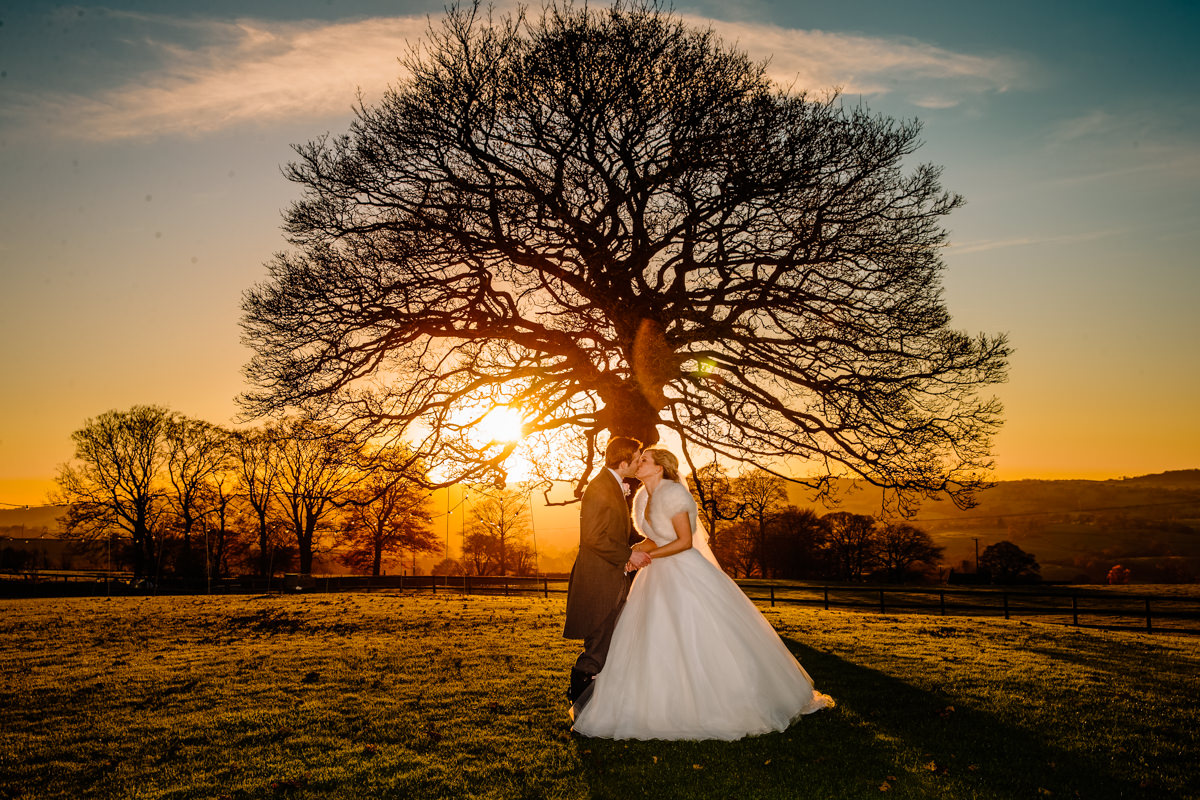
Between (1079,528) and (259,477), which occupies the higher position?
(259,477)

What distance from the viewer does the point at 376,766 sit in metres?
6.22

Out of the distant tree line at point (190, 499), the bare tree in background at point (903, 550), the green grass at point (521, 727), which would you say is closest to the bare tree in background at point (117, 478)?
the distant tree line at point (190, 499)

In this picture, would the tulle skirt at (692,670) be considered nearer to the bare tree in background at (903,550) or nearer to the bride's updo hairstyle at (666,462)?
the bride's updo hairstyle at (666,462)

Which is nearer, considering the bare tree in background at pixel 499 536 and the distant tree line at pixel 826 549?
the bare tree in background at pixel 499 536

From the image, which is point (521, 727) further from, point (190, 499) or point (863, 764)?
point (190, 499)

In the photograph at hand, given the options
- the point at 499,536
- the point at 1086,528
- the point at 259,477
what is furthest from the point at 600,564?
the point at 1086,528

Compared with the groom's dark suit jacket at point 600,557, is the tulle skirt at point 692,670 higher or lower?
lower

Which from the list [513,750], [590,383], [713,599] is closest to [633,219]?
[590,383]

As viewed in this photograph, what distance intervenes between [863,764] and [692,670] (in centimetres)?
162

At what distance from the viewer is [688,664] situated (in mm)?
6656

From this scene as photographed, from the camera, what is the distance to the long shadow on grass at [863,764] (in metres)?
5.41

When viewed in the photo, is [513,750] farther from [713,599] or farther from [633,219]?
[633,219]

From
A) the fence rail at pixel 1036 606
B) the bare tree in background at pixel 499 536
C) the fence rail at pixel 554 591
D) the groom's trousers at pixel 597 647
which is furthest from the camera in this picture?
the bare tree in background at pixel 499 536

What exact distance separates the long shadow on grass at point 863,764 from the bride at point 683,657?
190mm
